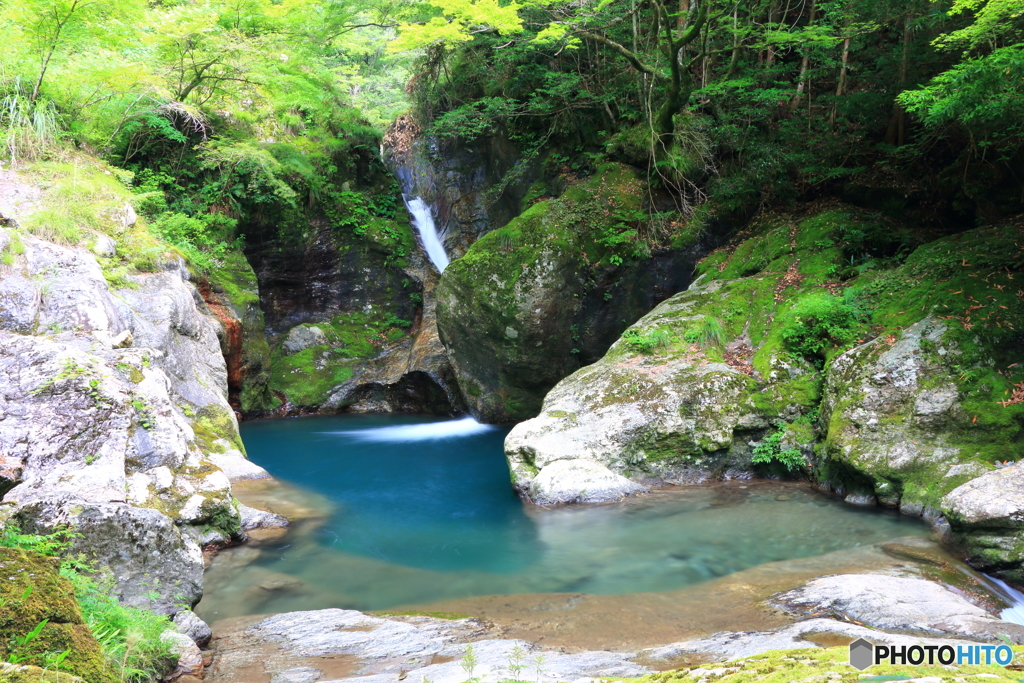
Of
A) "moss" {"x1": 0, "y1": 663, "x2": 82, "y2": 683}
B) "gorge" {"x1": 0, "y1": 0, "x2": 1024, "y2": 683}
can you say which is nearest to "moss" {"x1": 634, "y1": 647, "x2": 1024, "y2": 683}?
"gorge" {"x1": 0, "y1": 0, "x2": 1024, "y2": 683}

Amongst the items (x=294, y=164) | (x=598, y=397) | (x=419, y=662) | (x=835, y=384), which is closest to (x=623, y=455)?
(x=598, y=397)

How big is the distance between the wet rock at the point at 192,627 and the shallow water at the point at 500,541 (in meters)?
0.91

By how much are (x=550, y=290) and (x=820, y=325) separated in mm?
5181

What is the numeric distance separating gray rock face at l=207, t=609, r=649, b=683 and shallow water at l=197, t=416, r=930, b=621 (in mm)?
755

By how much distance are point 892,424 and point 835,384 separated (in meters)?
1.09

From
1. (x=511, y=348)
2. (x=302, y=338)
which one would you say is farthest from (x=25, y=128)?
(x=511, y=348)

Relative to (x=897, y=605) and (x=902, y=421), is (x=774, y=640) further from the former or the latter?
(x=902, y=421)

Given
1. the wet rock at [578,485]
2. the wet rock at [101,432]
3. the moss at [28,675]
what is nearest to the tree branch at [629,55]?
the wet rock at [578,485]

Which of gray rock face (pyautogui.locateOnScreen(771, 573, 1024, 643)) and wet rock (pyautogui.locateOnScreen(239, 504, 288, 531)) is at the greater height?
gray rock face (pyautogui.locateOnScreen(771, 573, 1024, 643))

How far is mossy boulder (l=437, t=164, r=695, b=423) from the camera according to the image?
12.6 m

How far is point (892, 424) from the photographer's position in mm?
7641

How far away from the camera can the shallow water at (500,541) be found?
5969mm

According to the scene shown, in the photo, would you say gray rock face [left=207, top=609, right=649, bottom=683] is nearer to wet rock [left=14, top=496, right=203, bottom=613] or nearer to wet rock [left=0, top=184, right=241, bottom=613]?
wet rock [left=14, top=496, right=203, bottom=613]

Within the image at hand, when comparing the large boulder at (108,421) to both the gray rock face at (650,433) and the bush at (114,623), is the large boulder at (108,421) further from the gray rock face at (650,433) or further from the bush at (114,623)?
the gray rock face at (650,433)
